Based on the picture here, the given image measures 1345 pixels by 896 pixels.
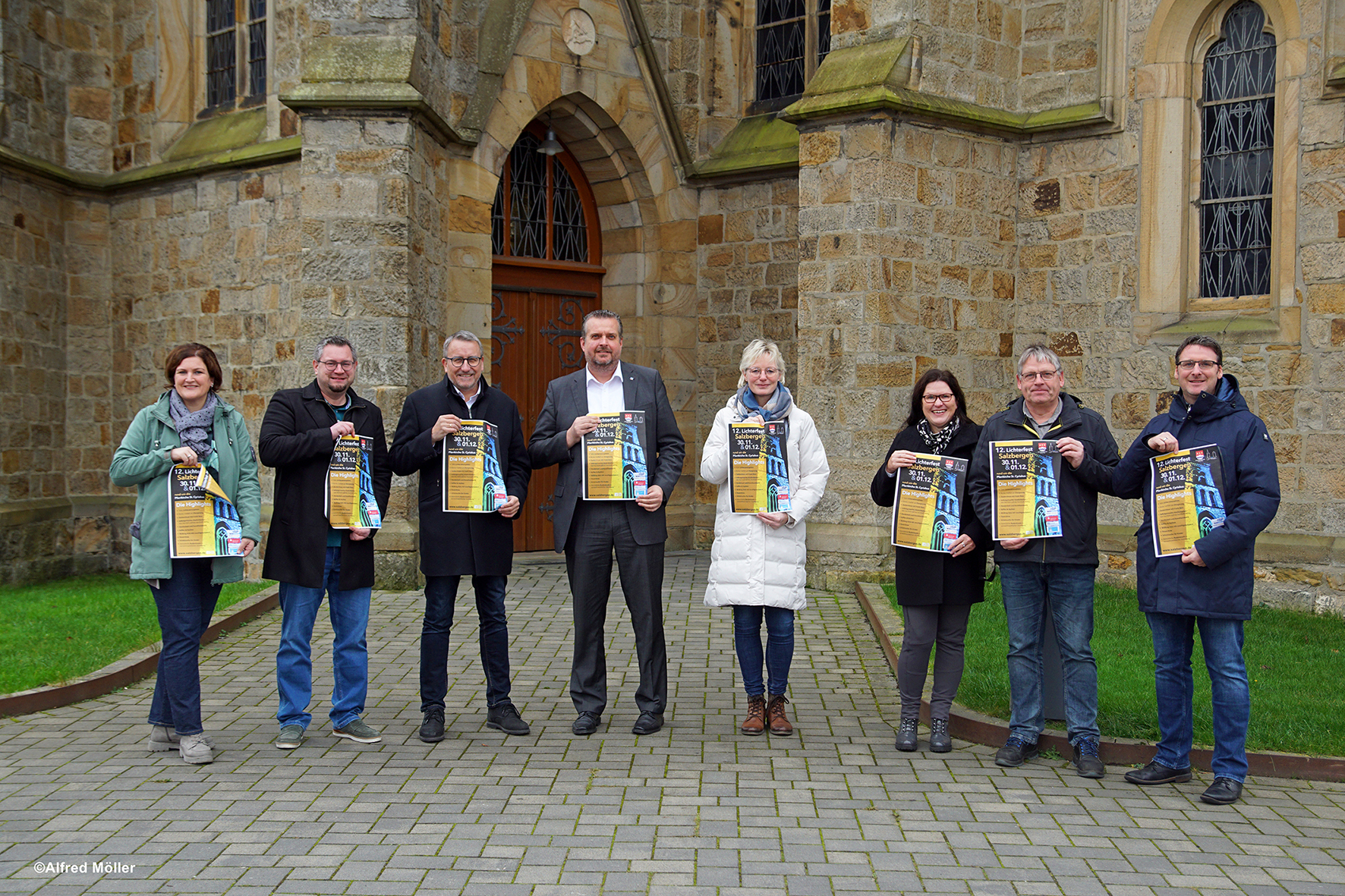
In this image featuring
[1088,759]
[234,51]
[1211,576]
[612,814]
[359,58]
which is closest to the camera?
[612,814]

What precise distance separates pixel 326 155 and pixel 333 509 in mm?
5381

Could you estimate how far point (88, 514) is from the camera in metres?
13.1

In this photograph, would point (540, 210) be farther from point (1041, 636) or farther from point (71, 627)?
point (1041, 636)

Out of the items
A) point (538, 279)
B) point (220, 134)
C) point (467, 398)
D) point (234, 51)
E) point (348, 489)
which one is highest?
point (234, 51)

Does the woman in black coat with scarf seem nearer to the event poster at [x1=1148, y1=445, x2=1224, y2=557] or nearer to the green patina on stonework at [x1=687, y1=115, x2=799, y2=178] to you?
the event poster at [x1=1148, y1=445, x2=1224, y2=557]

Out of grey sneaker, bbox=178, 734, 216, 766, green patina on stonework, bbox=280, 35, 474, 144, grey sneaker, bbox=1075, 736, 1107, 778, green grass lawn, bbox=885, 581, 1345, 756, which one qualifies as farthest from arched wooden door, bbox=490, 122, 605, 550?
grey sneaker, bbox=1075, 736, 1107, 778

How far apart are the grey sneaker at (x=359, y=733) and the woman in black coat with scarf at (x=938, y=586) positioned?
8.14ft

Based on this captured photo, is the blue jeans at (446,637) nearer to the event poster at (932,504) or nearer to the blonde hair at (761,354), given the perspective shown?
the blonde hair at (761,354)

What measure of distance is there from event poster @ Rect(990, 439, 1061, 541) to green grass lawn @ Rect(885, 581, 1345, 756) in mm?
1087

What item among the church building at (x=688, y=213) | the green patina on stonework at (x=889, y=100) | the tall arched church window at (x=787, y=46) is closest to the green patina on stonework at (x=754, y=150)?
the church building at (x=688, y=213)

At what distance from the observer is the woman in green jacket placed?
17.9 ft

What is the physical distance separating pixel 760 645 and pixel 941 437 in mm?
1327

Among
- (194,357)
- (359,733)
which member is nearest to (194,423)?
(194,357)

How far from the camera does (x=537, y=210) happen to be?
12.9 metres
